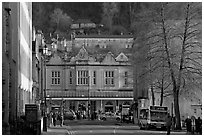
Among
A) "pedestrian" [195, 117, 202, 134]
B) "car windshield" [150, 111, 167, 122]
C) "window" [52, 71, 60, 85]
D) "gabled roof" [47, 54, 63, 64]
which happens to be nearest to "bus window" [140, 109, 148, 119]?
"car windshield" [150, 111, 167, 122]

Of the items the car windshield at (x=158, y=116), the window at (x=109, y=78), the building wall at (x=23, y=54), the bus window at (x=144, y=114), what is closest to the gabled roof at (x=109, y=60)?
the window at (x=109, y=78)

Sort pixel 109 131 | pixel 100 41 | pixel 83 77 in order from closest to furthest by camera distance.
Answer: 1. pixel 109 131
2. pixel 83 77
3. pixel 100 41

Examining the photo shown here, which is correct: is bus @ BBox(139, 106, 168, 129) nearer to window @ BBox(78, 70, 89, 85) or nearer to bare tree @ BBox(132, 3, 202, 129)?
bare tree @ BBox(132, 3, 202, 129)

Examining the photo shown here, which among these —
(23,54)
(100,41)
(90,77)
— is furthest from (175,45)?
(100,41)

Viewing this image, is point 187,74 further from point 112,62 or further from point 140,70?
point 112,62

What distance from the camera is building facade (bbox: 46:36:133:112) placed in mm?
120375

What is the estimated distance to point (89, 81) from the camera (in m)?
123

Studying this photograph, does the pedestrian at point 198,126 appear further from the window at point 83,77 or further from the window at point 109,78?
the window at point 83,77

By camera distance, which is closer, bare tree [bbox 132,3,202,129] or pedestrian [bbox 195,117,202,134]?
pedestrian [bbox 195,117,202,134]

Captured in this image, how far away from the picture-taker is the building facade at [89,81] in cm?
12038

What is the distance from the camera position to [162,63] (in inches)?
1988

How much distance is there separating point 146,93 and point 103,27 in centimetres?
9675

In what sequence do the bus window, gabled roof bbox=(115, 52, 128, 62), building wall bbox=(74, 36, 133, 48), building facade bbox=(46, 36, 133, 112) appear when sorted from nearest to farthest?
the bus window → building facade bbox=(46, 36, 133, 112) → gabled roof bbox=(115, 52, 128, 62) → building wall bbox=(74, 36, 133, 48)

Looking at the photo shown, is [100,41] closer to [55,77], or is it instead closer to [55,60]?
[55,60]
